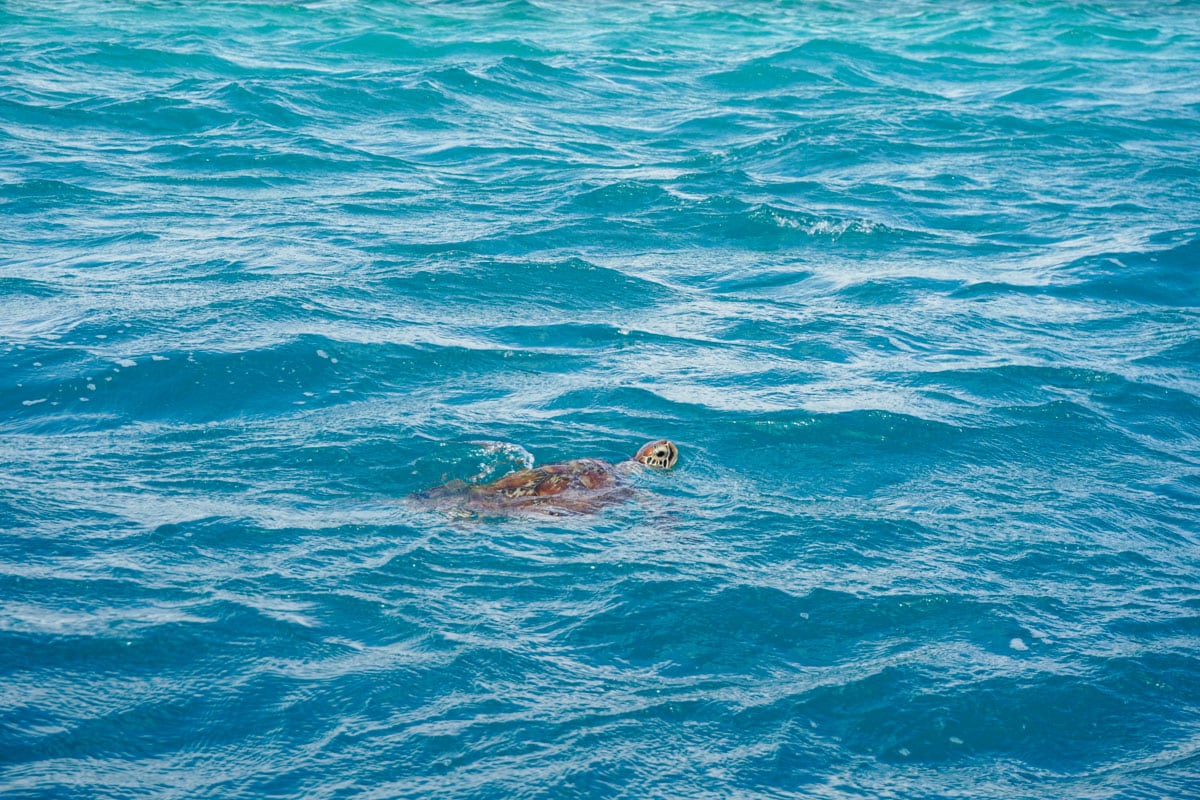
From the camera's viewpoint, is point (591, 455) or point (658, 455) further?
point (591, 455)

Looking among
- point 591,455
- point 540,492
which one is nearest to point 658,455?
point 591,455

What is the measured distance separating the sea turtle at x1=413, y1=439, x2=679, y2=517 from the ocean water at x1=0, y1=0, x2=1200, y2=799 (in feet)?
0.45

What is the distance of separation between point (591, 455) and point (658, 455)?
0.61 metres

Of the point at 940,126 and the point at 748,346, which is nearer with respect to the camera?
the point at 748,346

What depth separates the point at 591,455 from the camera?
341 inches

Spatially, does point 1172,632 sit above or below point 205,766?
below

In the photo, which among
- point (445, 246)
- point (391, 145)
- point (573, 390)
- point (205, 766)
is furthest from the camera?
point (391, 145)

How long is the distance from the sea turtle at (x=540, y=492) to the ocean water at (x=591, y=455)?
0.45ft

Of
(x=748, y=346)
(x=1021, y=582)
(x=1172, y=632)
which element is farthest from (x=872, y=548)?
(x=748, y=346)

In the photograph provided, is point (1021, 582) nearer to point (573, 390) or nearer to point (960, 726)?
point (960, 726)

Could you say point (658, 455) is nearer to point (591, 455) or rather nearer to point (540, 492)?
point (591, 455)

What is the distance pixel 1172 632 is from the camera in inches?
265

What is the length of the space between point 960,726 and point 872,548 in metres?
1.75

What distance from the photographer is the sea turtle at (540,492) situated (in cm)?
767
